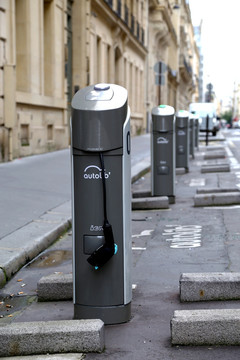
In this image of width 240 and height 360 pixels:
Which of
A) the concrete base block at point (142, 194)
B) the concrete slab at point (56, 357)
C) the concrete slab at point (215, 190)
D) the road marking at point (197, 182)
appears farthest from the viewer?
the road marking at point (197, 182)

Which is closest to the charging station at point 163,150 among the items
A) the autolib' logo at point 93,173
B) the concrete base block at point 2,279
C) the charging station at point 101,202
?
the concrete base block at point 2,279

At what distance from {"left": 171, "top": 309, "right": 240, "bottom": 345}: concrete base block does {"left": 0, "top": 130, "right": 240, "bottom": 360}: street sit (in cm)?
4

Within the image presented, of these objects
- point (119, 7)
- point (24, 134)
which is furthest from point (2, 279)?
point (119, 7)

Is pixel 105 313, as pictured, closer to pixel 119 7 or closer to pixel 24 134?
pixel 24 134

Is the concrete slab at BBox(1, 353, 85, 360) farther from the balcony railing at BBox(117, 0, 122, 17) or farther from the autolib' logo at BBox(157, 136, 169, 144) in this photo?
the balcony railing at BBox(117, 0, 122, 17)

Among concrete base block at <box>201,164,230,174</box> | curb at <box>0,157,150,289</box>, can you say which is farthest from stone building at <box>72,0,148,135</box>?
curb at <box>0,157,150,289</box>

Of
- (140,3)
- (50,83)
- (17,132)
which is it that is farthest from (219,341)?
(140,3)

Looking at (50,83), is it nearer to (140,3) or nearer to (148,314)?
(148,314)

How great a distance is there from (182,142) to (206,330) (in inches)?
480

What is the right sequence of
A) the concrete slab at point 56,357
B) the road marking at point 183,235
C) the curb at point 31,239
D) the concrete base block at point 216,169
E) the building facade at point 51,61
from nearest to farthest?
1. the concrete slab at point 56,357
2. the curb at point 31,239
3. the road marking at point 183,235
4. the building facade at point 51,61
5. the concrete base block at point 216,169

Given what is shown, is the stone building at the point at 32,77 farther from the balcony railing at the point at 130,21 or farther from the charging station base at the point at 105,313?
the charging station base at the point at 105,313

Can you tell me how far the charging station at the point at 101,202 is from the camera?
12.9 feet

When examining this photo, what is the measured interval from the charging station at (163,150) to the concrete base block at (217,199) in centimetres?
59

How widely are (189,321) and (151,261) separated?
2401 mm
